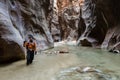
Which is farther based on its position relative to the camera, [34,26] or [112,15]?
[112,15]

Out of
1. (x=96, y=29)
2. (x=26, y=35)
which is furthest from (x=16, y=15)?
(x=96, y=29)

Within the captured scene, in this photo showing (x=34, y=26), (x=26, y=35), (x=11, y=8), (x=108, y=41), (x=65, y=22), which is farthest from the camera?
(x=65, y=22)

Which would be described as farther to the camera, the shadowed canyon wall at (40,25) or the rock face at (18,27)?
the shadowed canyon wall at (40,25)

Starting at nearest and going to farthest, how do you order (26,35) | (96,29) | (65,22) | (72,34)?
(26,35) → (96,29) → (72,34) → (65,22)

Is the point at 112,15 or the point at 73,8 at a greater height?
the point at 73,8

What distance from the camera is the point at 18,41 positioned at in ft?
41.9

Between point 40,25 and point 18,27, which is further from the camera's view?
point 40,25

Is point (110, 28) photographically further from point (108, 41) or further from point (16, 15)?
point (16, 15)

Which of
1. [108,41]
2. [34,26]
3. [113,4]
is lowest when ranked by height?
[108,41]

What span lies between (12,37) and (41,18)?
41.3 ft

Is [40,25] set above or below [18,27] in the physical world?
above

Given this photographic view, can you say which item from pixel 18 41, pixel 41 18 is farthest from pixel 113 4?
pixel 18 41

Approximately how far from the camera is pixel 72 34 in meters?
57.3

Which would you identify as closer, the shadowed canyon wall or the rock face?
the rock face
